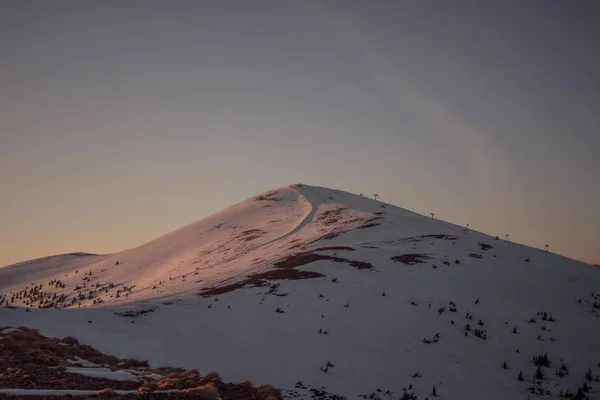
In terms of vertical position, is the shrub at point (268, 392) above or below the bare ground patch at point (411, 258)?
below

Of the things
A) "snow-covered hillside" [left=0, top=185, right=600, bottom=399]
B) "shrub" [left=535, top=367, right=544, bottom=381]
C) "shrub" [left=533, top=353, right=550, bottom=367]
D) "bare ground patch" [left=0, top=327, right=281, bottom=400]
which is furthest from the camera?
"shrub" [left=533, top=353, right=550, bottom=367]

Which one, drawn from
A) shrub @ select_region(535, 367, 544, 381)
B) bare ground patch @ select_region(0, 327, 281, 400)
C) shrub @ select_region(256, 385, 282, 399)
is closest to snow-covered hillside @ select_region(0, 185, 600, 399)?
shrub @ select_region(535, 367, 544, 381)

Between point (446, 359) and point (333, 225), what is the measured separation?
1117 inches

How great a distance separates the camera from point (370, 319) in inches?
777

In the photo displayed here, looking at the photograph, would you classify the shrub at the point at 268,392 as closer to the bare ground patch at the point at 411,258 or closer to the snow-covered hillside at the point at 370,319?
the snow-covered hillside at the point at 370,319

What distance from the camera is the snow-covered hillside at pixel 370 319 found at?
15164mm

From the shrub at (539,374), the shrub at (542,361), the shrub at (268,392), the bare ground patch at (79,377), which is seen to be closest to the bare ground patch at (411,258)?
the shrub at (542,361)

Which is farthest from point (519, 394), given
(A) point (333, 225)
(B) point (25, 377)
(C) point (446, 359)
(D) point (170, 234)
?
(D) point (170, 234)

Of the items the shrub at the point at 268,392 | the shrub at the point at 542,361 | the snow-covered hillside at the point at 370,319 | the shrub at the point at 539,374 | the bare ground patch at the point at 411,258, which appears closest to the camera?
the shrub at the point at 268,392

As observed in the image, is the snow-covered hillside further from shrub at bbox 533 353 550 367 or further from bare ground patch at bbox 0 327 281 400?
bare ground patch at bbox 0 327 281 400

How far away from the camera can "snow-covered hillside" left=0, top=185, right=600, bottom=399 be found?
1516 centimetres

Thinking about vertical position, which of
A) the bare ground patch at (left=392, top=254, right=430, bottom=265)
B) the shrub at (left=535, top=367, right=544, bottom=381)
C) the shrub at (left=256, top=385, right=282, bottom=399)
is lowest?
the shrub at (left=256, top=385, right=282, bottom=399)

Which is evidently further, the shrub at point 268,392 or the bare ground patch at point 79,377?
the shrub at point 268,392

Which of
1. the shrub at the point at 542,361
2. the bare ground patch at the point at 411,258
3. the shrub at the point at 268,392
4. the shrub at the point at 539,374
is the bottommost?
the shrub at the point at 268,392
